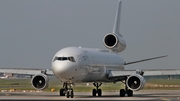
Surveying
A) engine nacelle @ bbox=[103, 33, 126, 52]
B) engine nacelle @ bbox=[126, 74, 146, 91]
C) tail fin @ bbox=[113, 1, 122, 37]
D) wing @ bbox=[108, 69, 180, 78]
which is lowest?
engine nacelle @ bbox=[126, 74, 146, 91]

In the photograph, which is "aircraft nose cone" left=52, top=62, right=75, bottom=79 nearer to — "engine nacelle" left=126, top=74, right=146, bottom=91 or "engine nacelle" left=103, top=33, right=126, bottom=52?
"engine nacelle" left=126, top=74, right=146, bottom=91

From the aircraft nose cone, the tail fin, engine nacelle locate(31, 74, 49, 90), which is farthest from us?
the tail fin

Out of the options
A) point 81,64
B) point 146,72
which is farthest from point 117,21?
point 81,64

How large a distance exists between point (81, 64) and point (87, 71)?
5.42ft

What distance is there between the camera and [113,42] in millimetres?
56719

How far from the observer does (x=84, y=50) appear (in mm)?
45969

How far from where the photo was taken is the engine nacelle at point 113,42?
56.0m

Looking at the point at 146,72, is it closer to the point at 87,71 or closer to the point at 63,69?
the point at 87,71

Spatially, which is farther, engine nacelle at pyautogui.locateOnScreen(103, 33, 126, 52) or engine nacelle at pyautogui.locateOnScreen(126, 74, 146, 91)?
engine nacelle at pyautogui.locateOnScreen(103, 33, 126, 52)

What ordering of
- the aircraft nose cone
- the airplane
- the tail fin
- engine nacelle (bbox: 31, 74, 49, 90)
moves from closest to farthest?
the aircraft nose cone → the airplane → engine nacelle (bbox: 31, 74, 49, 90) → the tail fin

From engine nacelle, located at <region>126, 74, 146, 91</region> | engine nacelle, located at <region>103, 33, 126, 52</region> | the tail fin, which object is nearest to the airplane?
engine nacelle, located at <region>126, 74, 146, 91</region>

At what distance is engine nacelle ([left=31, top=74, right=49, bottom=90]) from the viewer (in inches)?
1766

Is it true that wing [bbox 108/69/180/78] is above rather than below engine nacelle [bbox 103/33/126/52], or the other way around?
below

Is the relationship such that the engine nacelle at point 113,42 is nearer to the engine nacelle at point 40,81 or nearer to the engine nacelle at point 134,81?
the engine nacelle at point 134,81
